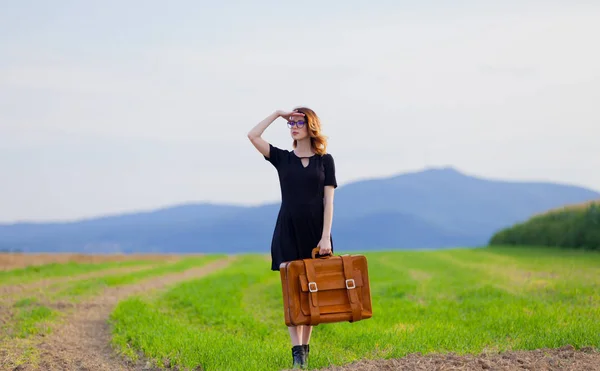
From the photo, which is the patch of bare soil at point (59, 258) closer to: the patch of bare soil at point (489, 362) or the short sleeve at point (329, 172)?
the short sleeve at point (329, 172)

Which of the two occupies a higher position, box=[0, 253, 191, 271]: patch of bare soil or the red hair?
the red hair

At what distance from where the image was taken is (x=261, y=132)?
8484 millimetres

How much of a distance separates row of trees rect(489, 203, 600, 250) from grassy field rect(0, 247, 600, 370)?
15.9 metres

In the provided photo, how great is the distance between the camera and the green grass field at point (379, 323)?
31.4ft

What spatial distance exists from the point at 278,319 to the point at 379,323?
2.44 meters

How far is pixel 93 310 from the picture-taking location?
54.2 ft

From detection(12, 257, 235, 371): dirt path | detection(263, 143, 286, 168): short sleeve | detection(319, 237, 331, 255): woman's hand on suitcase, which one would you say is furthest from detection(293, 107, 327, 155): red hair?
detection(12, 257, 235, 371): dirt path

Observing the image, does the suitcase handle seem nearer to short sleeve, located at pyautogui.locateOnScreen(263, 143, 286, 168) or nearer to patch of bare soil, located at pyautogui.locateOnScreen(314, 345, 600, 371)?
short sleeve, located at pyautogui.locateOnScreen(263, 143, 286, 168)

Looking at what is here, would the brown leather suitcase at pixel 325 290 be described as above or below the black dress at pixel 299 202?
below

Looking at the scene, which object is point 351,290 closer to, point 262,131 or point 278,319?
point 262,131

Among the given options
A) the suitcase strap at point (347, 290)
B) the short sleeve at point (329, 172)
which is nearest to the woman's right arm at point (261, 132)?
the short sleeve at point (329, 172)

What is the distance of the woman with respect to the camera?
838 centimetres

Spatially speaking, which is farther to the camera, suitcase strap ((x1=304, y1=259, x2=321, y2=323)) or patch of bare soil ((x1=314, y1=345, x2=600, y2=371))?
suitcase strap ((x1=304, y1=259, x2=321, y2=323))

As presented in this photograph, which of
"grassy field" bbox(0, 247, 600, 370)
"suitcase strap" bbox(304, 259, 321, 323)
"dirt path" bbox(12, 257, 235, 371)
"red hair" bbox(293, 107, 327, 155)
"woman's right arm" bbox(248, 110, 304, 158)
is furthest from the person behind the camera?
"dirt path" bbox(12, 257, 235, 371)
